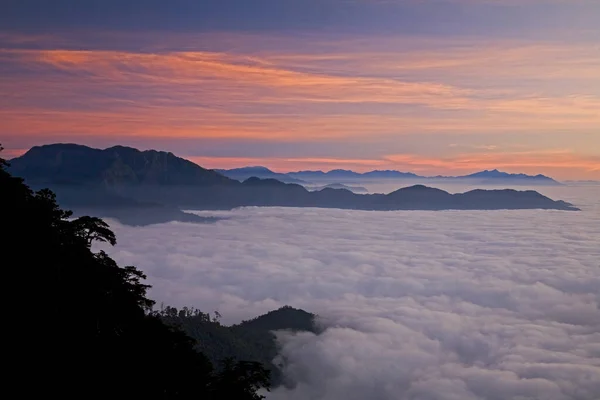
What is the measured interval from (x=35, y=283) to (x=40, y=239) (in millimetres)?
3492

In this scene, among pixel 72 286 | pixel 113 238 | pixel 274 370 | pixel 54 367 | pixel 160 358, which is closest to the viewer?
pixel 54 367

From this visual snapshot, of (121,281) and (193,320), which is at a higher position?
(121,281)

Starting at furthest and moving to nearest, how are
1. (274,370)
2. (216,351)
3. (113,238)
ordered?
(274,370), (216,351), (113,238)

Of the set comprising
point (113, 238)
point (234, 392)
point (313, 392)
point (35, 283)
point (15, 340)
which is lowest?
point (313, 392)

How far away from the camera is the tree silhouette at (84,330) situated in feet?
83.9

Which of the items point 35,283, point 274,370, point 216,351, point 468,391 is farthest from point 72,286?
point 468,391

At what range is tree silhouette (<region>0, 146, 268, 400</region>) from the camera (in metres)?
25.6

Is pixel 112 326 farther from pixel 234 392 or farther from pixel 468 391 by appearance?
pixel 468 391

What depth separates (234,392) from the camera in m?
26.4

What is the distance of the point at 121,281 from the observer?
1264 inches

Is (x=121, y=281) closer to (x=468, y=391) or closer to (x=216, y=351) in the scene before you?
(x=216, y=351)

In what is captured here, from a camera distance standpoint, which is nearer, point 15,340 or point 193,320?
point 15,340

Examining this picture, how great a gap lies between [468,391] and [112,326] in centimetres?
18434

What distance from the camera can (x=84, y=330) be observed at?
28.1 metres
